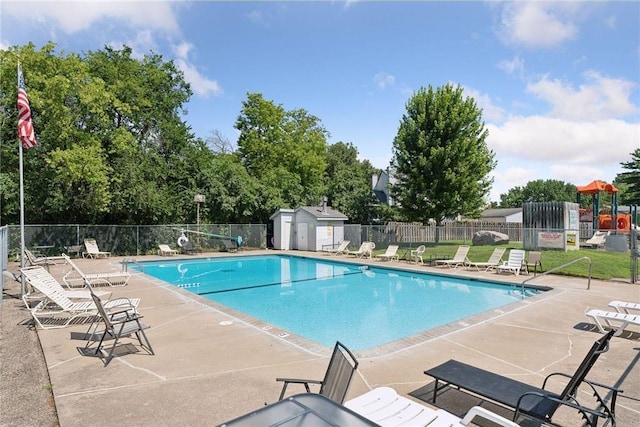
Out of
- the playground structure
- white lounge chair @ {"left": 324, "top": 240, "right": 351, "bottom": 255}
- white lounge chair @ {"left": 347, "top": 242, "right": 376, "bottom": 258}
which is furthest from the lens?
the playground structure

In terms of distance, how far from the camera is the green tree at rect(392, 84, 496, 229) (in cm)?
2347

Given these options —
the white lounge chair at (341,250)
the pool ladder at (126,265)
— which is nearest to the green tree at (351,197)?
the white lounge chair at (341,250)

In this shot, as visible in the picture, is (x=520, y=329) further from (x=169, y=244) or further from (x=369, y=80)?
(x=169, y=244)

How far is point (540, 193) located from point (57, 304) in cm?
9822

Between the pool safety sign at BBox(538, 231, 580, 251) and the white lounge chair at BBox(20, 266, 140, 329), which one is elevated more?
the pool safety sign at BBox(538, 231, 580, 251)

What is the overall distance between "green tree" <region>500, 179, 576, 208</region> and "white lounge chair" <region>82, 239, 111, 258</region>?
85156mm

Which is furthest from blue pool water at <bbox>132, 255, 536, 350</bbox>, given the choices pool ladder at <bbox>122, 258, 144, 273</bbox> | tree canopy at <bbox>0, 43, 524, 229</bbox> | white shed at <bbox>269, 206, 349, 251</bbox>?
tree canopy at <bbox>0, 43, 524, 229</bbox>

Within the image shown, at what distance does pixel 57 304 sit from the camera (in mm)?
7371

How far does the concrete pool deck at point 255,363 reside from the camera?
3.85 meters

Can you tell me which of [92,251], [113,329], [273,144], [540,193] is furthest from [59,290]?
[540,193]

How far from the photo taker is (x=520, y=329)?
6871 millimetres

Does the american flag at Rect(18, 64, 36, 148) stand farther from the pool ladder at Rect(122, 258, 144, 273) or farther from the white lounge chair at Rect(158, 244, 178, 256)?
the white lounge chair at Rect(158, 244, 178, 256)

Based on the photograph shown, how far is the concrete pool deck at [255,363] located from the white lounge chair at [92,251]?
12.5 metres

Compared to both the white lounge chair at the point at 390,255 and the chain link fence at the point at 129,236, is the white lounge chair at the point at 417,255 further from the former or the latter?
the chain link fence at the point at 129,236
